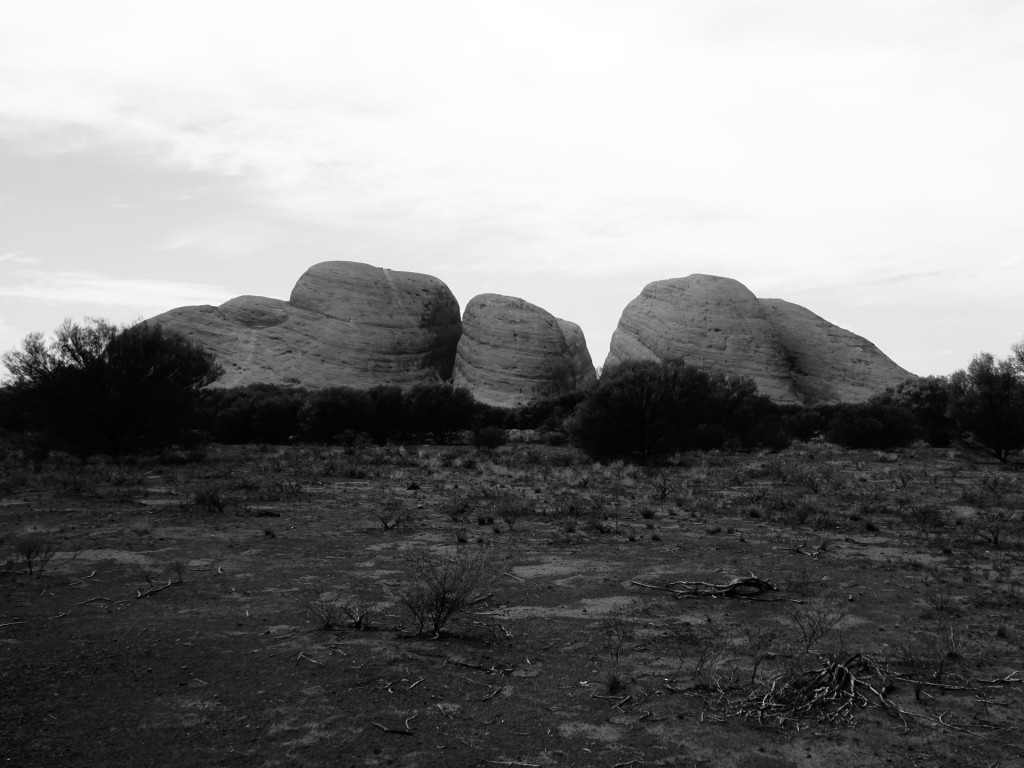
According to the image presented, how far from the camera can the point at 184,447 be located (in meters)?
24.9

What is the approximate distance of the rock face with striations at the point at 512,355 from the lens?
202 feet

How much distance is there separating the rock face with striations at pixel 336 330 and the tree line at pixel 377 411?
2080cm

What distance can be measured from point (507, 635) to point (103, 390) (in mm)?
18598

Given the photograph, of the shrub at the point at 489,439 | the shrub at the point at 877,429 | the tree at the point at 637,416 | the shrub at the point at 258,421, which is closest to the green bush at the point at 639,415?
the tree at the point at 637,416

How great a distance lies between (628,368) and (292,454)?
36.1 feet

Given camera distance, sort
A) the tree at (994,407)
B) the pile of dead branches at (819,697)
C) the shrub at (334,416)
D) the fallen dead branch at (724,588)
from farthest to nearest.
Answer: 1. the shrub at (334,416)
2. the tree at (994,407)
3. the fallen dead branch at (724,588)
4. the pile of dead branches at (819,697)

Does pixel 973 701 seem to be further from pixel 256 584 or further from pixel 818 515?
pixel 818 515

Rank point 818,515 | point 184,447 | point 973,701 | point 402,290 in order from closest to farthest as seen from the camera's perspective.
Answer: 1. point 973,701
2. point 818,515
3. point 184,447
4. point 402,290

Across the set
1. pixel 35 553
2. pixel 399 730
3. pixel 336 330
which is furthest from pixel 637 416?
pixel 336 330

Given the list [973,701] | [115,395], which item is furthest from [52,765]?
[115,395]

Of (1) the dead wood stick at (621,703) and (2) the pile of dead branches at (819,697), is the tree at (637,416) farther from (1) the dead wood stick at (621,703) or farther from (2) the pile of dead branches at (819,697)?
(1) the dead wood stick at (621,703)

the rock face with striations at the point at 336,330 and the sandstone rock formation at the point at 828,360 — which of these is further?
the sandstone rock formation at the point at 828,360

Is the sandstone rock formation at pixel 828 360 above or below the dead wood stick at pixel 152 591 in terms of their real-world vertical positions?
above

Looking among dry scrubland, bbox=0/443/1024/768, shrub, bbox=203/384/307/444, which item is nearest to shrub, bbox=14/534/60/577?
dry scrubland, bbox=0/443/1024/768
